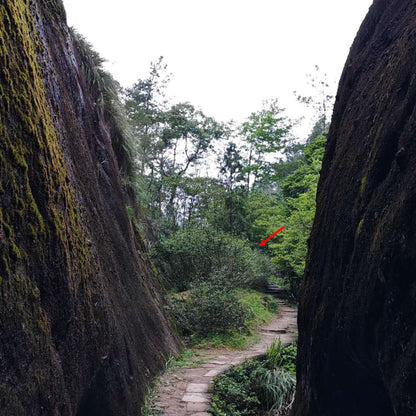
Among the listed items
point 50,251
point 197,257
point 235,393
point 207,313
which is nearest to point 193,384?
point 235,393

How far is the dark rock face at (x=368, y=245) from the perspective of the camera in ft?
5.52

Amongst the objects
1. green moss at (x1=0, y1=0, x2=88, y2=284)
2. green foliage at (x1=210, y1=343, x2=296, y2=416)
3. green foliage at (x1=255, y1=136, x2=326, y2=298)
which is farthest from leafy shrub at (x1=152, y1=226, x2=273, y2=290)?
green moss at (x1=0, y1=0, x2=88, y2=284)

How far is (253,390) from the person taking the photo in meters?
6.01

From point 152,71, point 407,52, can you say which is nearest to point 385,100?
point 407,52

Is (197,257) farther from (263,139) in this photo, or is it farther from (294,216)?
(263,139)

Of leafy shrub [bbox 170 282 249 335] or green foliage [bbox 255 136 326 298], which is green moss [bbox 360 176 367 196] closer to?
leafy shrub [bbox 170 282 249 335]

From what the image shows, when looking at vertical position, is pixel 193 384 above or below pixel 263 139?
below

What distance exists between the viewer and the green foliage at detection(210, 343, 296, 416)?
17.6ft

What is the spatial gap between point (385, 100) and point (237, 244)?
1068 cm

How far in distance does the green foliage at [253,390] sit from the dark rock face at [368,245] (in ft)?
6.88

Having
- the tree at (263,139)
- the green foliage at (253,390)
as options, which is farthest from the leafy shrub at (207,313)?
the tree at (263,139)

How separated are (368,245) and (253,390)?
476 centimetres

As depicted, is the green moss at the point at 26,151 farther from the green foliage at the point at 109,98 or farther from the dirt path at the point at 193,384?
the green foliage at the point at 109,98

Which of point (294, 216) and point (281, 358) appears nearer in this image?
point (281, 358)
